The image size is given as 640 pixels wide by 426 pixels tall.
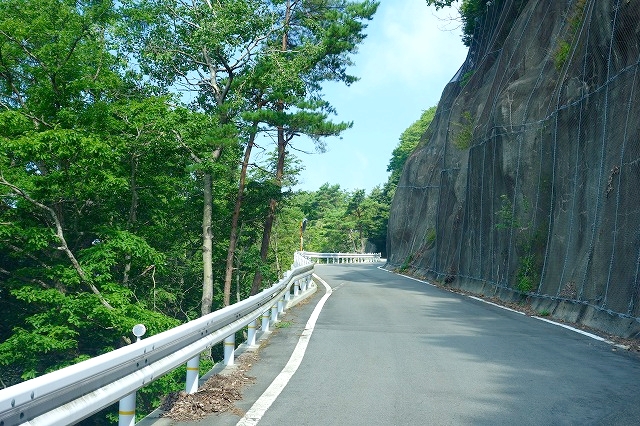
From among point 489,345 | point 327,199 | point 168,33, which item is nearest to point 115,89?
point 168,33

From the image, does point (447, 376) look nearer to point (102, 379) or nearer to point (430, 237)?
point (102, 379)

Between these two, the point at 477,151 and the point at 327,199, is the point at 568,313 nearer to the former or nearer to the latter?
the point at 477,151

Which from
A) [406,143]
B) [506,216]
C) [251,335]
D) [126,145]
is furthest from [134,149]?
[406,143]

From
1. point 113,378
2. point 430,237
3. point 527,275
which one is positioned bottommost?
point 113,378

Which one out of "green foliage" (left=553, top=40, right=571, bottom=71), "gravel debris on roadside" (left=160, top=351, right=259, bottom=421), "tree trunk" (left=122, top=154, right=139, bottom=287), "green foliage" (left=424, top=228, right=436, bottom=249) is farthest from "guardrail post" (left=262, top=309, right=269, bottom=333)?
"green foliage" (left=424, top=228, right=436, bottom=249)

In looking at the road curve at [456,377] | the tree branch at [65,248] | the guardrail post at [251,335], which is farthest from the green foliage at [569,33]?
the tree branch at [65,248]

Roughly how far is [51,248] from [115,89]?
673cm

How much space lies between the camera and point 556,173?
1761 centimetres

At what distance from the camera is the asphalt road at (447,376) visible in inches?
232

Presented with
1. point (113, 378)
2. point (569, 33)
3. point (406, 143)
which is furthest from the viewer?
point (406, 143)

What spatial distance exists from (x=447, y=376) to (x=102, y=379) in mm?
4727

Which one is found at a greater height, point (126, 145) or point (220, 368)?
point (126, 145)

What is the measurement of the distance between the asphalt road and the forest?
10526mm

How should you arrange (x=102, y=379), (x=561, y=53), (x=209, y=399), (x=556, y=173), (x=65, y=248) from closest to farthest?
(x=102, y=379) → (x=209, y=399) → (x=556, y=173) → (x=65, y=248) → (x=561, y=53)
